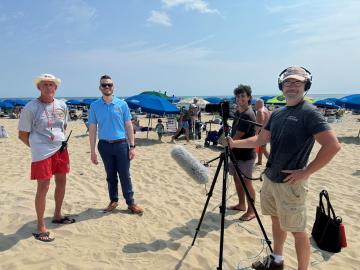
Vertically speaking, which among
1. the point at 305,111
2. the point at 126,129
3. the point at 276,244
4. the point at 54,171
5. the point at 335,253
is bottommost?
the point at 335,253

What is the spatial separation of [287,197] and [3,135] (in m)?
13.5

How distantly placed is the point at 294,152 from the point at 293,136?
5.2 inches

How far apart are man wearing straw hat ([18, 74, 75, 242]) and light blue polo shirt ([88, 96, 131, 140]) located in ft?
1.96

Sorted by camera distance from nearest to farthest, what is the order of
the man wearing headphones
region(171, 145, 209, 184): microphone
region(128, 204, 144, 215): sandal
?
the man wearing headphones < region(171, 145, 209, 184): microphone < region(128, 204, 144, 215): sandal

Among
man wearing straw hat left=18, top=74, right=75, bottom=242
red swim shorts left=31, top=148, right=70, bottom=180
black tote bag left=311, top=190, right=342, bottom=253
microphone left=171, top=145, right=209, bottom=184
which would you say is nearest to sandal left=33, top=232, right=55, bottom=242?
man wearing straw hat left=18, top=74, right=75, bottom=242

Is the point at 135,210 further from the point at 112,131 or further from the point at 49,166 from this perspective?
the point at 49,166

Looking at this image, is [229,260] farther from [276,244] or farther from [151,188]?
[151,188]

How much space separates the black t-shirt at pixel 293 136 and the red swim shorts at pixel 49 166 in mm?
2377

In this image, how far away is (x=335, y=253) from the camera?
3406mm

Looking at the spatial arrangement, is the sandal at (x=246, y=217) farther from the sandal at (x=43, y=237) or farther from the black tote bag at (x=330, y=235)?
the sandal at (x=43, y=237)

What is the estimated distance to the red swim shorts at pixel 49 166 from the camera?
342 cm

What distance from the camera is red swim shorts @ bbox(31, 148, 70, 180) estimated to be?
3.42m

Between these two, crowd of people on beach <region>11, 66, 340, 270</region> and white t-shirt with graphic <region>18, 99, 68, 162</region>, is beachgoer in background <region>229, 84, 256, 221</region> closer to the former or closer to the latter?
crowd of people on beach <region>11, 66, 340, 270</region>

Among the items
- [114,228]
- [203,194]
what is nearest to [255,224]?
[203,194]
